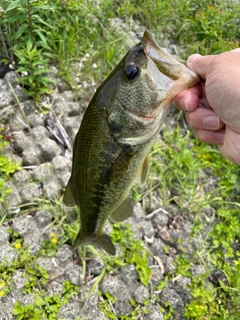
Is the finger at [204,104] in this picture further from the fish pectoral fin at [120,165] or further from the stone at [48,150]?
the stone at [48,150]

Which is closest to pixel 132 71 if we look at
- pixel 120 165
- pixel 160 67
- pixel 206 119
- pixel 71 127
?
pixel 160 67

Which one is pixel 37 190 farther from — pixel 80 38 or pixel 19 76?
pixel 80 38

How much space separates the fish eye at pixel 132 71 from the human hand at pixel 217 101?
1.43ft

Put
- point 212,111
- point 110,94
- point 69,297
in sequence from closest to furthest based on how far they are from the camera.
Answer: point 110,94 < point 212,111 < point 69,297

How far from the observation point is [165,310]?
282 centimetres

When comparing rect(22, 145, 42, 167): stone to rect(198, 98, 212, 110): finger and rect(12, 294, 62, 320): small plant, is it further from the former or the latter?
rect(198, 98, 212, 110): finger

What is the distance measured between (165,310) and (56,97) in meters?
2.15

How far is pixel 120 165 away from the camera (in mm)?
1865

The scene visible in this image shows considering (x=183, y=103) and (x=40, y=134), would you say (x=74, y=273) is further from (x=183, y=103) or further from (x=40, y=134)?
(x=183, y=103)

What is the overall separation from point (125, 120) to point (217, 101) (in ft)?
1.86

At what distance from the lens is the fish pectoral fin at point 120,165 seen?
5.96 feet

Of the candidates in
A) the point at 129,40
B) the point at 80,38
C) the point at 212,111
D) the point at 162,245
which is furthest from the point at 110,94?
the point at 129,40

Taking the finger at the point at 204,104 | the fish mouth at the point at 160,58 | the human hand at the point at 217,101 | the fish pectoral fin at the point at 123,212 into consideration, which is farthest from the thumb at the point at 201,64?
the fish pectoral fin at the point at 123,212

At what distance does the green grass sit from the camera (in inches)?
108
